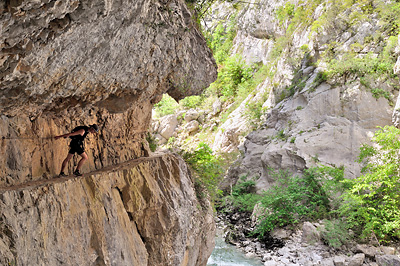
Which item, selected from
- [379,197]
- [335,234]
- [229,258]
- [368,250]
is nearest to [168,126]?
[229,258]

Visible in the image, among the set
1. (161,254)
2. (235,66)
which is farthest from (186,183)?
(235,66)

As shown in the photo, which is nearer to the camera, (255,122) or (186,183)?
(186,183)

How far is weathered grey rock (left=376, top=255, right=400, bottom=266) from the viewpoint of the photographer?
8445 mm

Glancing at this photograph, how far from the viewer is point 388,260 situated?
28.2 feet

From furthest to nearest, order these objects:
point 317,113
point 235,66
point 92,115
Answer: point 235,66 → point 317,113 → point 92,115

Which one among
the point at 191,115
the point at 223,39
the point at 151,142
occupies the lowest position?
the point at 151,142

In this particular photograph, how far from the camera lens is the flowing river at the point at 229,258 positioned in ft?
31.4

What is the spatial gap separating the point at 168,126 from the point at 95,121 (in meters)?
17.7

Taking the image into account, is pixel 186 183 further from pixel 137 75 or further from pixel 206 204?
pixel 137 75

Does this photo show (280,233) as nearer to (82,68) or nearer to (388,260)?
(388,260)

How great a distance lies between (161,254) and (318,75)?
42.9ft

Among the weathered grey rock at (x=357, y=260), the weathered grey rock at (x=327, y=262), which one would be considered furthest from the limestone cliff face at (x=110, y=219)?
the weathered grey rock at (x=357, y=260)

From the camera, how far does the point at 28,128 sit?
4160mm

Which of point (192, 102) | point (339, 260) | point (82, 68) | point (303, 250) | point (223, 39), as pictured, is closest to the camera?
point (82, 68)
